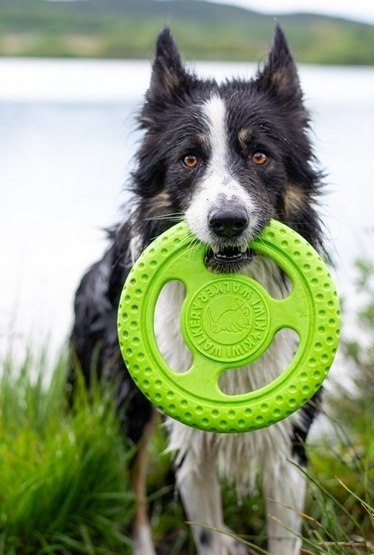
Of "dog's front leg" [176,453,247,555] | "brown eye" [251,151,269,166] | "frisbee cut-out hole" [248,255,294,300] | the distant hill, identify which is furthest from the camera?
the distant hill

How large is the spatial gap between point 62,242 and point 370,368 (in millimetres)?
4801

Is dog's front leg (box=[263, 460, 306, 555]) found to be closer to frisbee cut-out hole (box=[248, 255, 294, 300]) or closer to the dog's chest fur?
the dog's chest fur

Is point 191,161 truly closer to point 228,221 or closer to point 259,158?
point 259,158

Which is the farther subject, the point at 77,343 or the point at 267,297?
the point at 77,343

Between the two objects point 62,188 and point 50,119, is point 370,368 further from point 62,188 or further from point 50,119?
point 50,119

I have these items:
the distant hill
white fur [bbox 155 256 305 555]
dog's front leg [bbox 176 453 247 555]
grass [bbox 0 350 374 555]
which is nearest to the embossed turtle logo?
white fur [bbox 155 256 305 555]

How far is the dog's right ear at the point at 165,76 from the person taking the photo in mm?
4023

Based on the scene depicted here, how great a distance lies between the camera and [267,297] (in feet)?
11.3

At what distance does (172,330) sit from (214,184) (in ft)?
2.63

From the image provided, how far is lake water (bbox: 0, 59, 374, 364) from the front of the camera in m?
4.93

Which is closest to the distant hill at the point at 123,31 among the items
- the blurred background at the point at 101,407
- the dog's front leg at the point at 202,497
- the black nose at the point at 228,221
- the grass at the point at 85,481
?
the blurred background at the point at 101,407

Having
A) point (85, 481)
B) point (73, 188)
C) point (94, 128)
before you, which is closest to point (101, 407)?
point (85, 481)

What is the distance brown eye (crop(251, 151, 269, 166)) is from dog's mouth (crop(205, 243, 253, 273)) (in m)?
0.38

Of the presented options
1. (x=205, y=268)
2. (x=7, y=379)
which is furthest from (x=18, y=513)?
(x=205, y=268)
